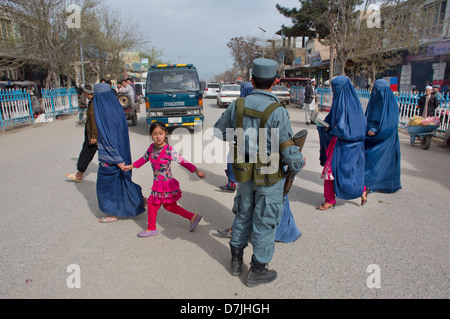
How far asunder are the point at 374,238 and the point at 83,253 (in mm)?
3195

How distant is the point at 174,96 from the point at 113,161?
6.73 metres

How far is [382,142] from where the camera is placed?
4707mm

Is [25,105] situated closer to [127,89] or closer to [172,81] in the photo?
[127,89]

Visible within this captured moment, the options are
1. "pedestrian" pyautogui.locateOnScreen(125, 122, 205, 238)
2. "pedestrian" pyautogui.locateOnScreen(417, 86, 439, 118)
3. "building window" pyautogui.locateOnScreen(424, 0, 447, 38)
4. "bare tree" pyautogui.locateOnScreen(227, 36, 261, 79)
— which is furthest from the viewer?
"bare tree" pyautogui.locateOnScreen(227, 36, 261, 79)

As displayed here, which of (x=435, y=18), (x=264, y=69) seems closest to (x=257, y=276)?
(x=264, y=69)

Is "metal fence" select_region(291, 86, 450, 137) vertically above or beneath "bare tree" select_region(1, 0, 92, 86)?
beneath

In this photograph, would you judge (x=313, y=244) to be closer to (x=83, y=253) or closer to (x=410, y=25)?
(x=83, y=253)

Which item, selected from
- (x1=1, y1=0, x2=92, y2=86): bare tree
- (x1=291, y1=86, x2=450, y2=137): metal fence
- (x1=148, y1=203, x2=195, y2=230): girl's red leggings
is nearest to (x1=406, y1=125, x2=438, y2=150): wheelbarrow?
(x1=291, y1=86, x2=450, y2=137): metal fence

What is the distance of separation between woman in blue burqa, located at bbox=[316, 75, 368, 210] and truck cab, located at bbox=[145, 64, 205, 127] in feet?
21.4

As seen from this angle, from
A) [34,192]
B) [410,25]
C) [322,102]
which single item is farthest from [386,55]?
[34,192]

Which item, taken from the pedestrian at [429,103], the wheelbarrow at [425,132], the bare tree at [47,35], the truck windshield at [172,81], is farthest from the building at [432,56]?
the bare tree at [47,35]

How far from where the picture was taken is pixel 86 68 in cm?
3075

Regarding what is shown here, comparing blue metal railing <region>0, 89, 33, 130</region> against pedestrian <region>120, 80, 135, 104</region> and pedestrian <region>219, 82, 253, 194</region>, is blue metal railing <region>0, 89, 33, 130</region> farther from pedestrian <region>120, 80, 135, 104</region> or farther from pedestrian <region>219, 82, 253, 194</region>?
pedestrian <region>219, 82, 253, 194</region>

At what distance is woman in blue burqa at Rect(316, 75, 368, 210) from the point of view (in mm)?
4102
